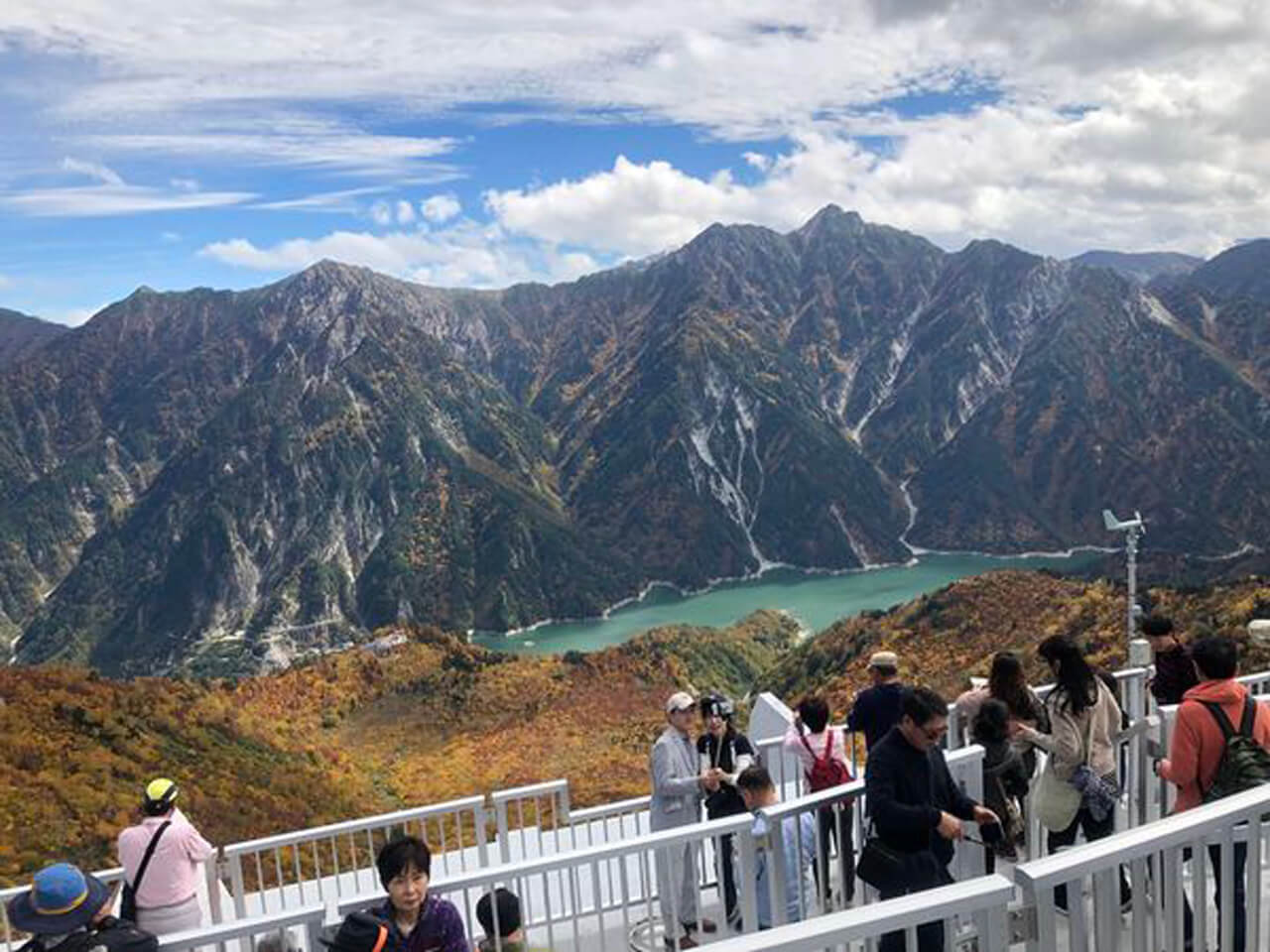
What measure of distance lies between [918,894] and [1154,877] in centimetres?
86

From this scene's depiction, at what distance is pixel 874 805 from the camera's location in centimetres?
388

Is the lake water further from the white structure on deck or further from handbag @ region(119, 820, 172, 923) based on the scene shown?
handbag @ region(119, 820, 172, 923)

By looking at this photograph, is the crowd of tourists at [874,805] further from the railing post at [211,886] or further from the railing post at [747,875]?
the railing post at [211,886]

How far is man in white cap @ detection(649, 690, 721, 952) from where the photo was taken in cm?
570

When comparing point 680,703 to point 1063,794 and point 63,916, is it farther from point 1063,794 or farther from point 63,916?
point 63,916

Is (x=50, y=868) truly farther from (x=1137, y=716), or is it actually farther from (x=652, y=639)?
(x=652, y=639)

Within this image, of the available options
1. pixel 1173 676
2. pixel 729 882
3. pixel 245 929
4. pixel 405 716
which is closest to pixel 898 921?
pixel 245 929

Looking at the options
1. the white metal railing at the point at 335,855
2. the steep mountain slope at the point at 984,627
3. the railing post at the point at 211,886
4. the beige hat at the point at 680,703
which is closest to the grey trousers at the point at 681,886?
the beige hat at the point at 680,703

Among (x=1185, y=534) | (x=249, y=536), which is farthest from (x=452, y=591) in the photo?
(x=1185, y=534)

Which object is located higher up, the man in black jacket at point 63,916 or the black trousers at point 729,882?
the man in black jacket at point 63,916

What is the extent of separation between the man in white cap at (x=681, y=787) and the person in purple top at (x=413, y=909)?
2166mm

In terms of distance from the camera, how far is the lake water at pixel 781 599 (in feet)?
482

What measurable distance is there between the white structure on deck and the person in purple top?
179 mm

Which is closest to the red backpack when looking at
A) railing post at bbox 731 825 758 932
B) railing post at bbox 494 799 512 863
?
railing post at bbox 731 825 758 932
